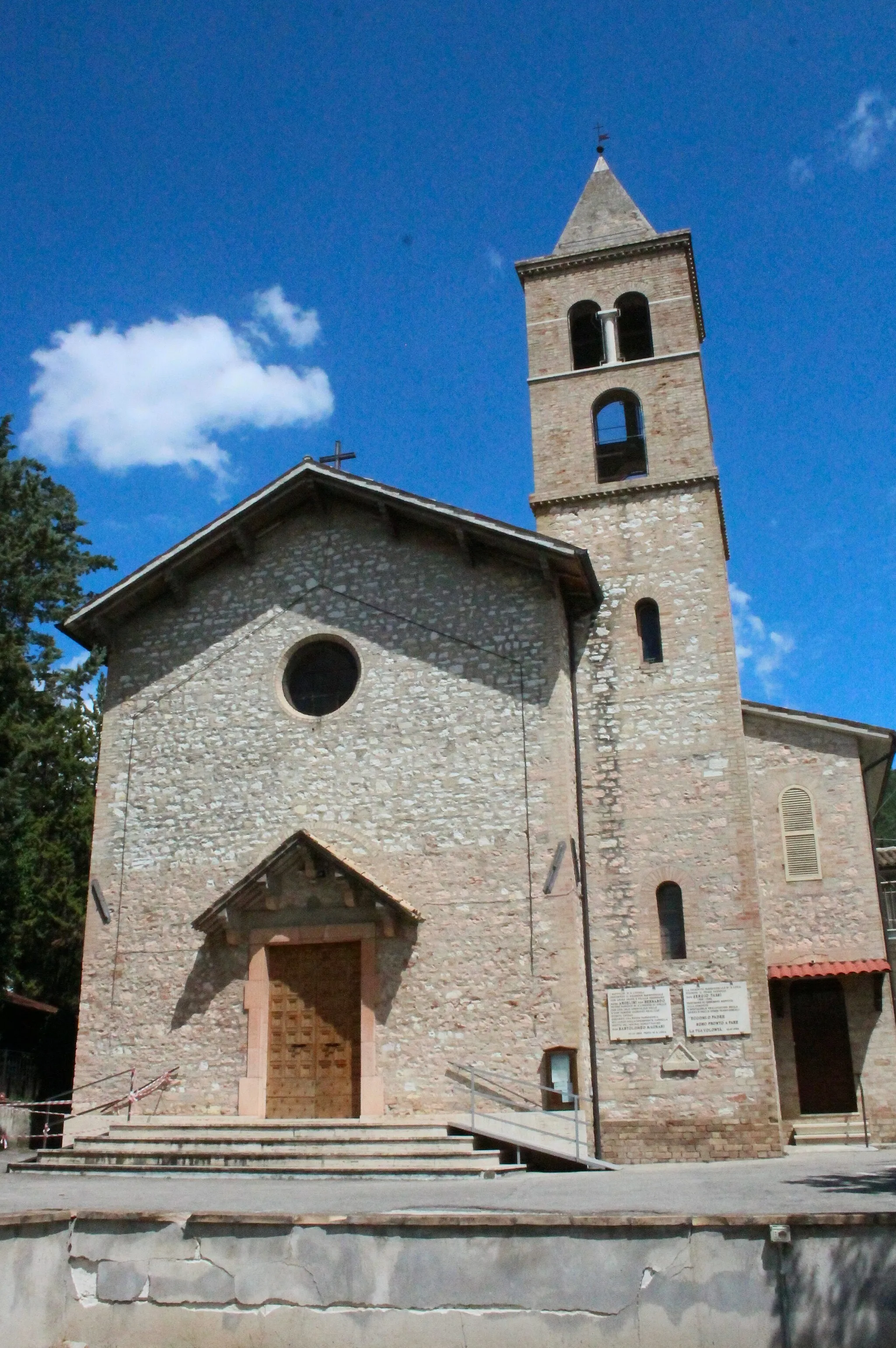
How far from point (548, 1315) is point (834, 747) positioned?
45.2ft

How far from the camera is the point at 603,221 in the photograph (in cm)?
2200

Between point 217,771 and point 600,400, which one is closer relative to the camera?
point 217,771

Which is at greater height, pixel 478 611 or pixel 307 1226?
pixel 478 611

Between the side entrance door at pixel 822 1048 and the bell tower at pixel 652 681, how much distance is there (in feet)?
8.20

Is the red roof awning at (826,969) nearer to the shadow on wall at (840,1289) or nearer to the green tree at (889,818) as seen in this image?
the shadow on wall at (840,1289)

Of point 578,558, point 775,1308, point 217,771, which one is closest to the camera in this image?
point 775,1308

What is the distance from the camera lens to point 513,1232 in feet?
22.0

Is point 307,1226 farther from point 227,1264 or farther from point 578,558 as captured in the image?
point 578,558

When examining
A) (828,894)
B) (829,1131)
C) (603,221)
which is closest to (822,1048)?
(829,1131)

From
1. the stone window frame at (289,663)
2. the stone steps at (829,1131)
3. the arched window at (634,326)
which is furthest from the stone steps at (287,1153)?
the arched window at (634,326)

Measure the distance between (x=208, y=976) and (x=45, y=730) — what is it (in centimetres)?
977

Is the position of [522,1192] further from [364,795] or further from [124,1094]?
[124,1094]

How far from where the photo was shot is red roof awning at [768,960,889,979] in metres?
17.2

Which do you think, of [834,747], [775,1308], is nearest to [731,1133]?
[834,747]
